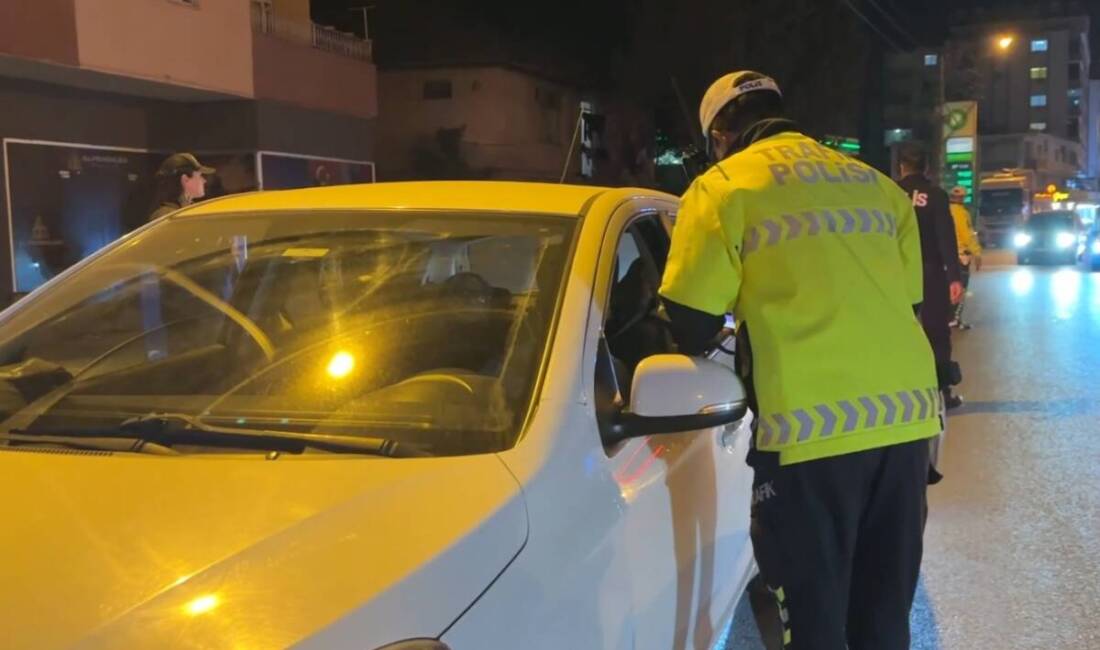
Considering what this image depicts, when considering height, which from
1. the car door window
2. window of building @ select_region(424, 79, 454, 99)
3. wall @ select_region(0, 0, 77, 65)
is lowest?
the car door window

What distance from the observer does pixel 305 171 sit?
17688 mm

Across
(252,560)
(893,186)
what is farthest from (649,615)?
(893,186)

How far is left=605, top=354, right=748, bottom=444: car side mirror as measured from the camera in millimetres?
2156

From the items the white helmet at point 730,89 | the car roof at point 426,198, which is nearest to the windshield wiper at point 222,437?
the car roof at point 426,198

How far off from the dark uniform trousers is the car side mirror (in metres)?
0.31

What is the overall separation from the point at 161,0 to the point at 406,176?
14937 millimetres

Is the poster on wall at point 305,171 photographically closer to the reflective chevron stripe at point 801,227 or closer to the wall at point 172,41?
the wall at point 172,41

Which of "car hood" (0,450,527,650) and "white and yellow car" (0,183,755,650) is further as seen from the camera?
"white and yellow car" (0,183,755,650)

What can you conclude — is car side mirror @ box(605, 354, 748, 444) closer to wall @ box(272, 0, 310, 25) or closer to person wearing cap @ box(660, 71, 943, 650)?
person wearing cap @ box(660, 71, 943, 650)

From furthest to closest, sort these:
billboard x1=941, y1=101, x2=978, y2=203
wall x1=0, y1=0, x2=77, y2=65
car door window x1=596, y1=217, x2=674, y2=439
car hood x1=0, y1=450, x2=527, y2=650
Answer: billboard x1=941, y1=101, x2=978, y2=203
wall x1=0, y1=0, x2=77, y2=65
car door window x1=596, y1=217, x2=674, y2=439
car hood x1=0, y1=450, x2=527, y2=650

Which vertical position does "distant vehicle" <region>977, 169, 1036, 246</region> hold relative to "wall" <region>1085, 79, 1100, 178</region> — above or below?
below

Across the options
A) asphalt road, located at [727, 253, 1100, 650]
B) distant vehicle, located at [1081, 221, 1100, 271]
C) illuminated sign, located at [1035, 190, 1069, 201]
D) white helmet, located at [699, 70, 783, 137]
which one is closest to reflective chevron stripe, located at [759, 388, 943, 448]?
white helmet, located at [699, 70, 783, 137]

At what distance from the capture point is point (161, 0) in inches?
532

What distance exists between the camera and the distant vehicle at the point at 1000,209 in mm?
36344
